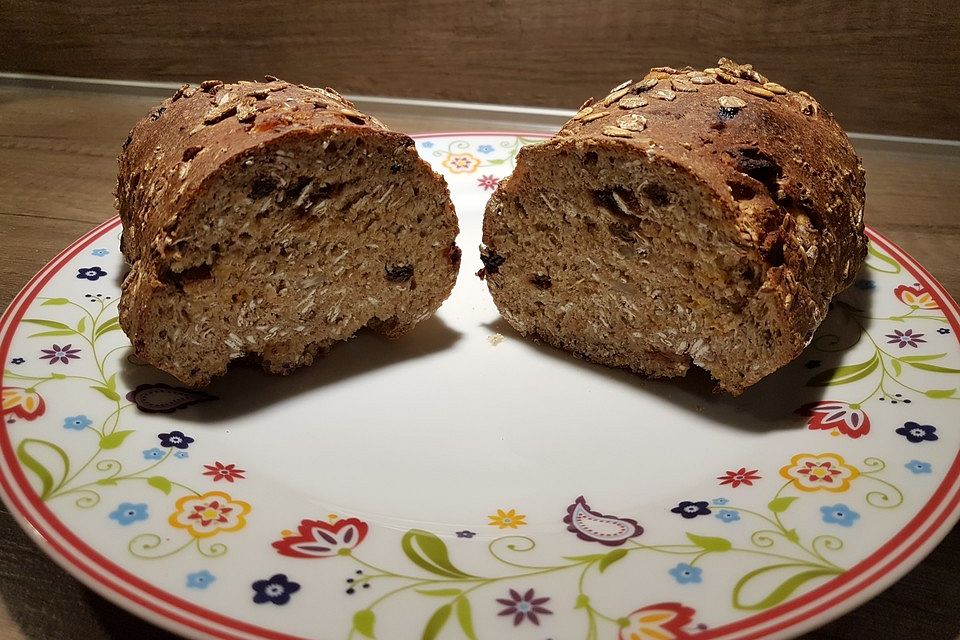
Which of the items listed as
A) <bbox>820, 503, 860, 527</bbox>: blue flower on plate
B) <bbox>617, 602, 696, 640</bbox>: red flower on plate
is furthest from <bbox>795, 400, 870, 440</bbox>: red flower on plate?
<bbox>617, 602, 696, 640</bbox>: red flower on plate

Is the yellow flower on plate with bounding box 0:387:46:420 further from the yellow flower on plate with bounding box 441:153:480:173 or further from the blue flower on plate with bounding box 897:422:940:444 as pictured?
the blue flower on plate with bounding box 897:422:940:444

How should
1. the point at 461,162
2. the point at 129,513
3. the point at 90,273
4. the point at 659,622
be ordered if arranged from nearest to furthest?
the point at 659,622, the point at 129,513, the point at 90,273, the point at 461,162

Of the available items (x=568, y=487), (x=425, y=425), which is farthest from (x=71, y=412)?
(x=568, y=487)

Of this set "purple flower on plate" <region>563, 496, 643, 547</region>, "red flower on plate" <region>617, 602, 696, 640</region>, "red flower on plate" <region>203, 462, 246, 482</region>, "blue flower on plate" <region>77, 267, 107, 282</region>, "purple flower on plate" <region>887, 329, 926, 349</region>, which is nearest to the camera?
"red flower on plate" <region>617, 602, 696, 640</region>

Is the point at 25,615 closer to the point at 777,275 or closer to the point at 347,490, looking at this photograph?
the point at 347,490

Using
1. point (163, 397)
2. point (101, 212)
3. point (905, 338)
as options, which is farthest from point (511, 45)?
point (163, 397)

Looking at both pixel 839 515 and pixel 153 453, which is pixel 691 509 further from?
pixel 153 453

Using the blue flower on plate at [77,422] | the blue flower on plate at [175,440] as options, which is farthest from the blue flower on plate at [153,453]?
the blue flower on plate at [77,422]
